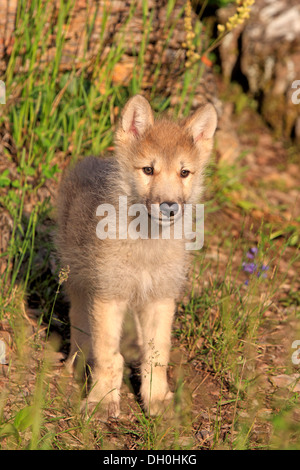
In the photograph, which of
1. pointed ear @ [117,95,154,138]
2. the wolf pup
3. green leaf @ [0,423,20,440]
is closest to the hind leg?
the wolf pup

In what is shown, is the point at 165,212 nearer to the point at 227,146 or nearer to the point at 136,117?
the point at 136,117

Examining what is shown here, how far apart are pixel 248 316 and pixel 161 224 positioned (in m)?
1.04

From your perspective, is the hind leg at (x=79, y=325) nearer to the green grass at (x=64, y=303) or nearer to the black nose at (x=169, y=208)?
the green grass at (x=64, y=303)

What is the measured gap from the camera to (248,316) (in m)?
4.02

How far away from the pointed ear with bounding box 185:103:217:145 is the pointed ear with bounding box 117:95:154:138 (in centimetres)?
26

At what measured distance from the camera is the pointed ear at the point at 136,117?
340cm

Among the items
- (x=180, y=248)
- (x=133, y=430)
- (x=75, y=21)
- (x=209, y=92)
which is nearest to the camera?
(x=133, y=430)

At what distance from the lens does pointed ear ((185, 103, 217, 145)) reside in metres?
3.56

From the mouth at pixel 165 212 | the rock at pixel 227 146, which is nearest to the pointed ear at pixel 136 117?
the mouth at pixel 165 212

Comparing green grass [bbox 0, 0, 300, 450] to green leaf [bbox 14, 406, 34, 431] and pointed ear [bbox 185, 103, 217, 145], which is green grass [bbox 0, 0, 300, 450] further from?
pointed ear [bbox 185, 103, 217, 145]

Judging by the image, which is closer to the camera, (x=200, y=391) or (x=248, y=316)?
(x=200, y=391)
